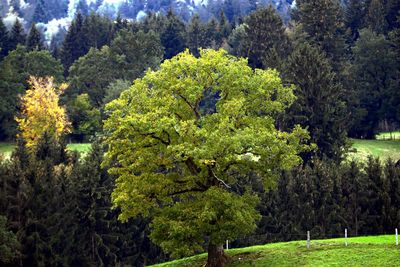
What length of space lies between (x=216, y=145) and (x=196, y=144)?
2090mm

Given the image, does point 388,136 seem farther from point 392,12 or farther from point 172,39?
point 172,39

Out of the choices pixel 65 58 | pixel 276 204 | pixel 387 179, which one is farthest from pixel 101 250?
pixel 65 58

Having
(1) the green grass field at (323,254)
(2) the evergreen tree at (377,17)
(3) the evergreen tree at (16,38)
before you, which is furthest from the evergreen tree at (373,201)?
(3) the evergreen tree at (16,38)

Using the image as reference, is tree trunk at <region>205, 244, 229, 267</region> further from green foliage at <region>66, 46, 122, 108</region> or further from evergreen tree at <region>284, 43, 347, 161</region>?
green foliage at <region>66, 46, 122, 108</region>

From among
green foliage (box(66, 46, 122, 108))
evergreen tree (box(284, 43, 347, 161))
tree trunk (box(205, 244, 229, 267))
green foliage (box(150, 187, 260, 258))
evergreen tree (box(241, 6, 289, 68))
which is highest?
evergreen tree (box(241, 6, 289, 68))

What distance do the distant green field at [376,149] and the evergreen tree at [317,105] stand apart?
23.5ft

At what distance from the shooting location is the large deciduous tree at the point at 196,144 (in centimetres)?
3472

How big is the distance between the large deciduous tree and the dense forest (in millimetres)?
1501

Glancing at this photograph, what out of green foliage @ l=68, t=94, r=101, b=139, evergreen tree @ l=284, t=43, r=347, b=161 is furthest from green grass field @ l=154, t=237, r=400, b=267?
green foliage @ l=68, t=94, r=101, b=139

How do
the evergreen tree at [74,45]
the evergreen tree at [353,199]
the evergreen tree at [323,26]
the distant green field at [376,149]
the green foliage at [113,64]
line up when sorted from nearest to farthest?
1. the evergreen tree at [353,199]
2. the distant green field at [376,149]
3. the evergreen tree at [323,26]
4. the green foliage at [113,64]
5. the evergreen tree at [74,45]

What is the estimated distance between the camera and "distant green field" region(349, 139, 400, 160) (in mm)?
92000

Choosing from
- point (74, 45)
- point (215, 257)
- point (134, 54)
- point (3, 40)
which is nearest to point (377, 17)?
point (134, 54)

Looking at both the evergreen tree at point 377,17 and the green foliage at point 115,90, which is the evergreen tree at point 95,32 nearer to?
the green foliage at point 115,90

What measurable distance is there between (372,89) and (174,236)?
273 ft
